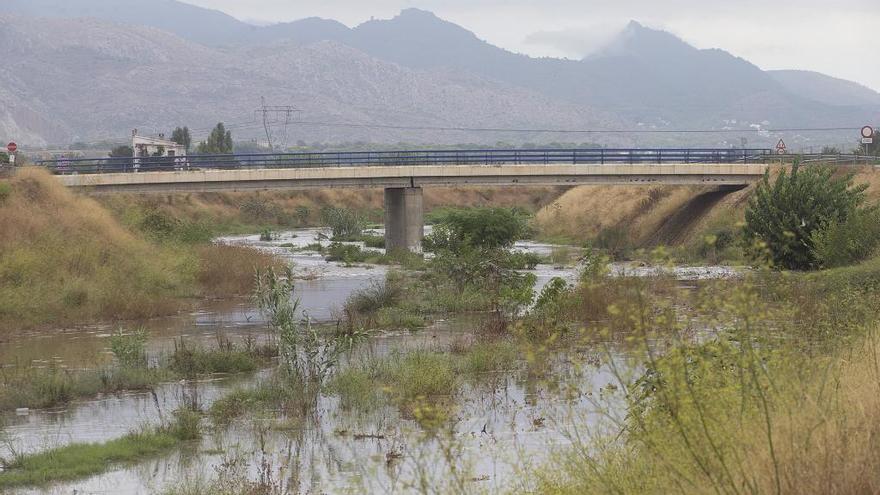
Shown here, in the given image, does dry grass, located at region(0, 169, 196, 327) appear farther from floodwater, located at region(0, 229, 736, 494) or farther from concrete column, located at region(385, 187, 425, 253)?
concrete column, located at region(385, 187, 425, 253)

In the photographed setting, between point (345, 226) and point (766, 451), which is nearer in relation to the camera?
point (766, 451)

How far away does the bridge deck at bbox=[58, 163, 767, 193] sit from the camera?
6369 cm

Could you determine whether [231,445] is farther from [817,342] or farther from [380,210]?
[380,210]

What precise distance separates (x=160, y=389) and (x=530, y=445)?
30.9ft

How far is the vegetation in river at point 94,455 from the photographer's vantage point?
18219 mm

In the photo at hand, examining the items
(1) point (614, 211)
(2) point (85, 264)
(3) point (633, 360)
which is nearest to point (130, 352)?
(2) point (85, 264)

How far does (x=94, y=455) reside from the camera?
1938 cm

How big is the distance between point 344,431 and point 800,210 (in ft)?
96.2

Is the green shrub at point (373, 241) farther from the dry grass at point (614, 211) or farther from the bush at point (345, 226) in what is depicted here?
the dry grass at point (614, 211)

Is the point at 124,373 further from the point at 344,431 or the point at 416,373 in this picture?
the point at 344,431

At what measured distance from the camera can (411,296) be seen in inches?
1641

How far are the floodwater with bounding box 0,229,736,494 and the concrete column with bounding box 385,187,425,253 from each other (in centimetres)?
3344

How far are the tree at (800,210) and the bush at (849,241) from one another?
1894mm

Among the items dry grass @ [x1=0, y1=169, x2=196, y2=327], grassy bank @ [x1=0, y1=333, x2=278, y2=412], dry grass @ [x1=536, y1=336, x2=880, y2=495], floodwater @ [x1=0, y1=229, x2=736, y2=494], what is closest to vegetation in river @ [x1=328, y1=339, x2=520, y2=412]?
floodwater @ [x1=0, y1=229, x2=736, y2=494]
